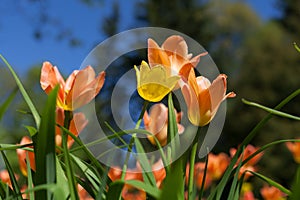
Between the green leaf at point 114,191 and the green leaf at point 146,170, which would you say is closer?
the green leaf at point 114,191

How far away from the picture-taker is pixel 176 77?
46 cm

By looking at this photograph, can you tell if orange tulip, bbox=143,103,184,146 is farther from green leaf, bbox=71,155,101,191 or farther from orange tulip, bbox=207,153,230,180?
orange tulip, bbox=207,153,230,180

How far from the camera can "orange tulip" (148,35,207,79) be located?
48 cm

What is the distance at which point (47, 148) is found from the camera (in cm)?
32

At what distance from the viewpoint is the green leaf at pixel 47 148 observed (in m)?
0.30

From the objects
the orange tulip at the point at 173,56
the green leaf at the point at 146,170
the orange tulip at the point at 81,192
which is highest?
the orange tulip at the point at 173,56

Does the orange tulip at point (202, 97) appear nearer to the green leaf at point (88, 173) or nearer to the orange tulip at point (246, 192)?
the green leaf at point (88, 173)

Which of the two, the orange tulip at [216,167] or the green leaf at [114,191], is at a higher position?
the green leaf at [114,191]

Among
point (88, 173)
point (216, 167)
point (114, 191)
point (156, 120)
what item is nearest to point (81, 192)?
point (156, 120)

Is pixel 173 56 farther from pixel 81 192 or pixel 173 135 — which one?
pixel 81 192

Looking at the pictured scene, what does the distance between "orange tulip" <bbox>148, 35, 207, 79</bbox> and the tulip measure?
0.04 feet

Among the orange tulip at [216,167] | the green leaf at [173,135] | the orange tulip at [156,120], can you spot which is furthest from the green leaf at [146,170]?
the orange tulip at [216,167]

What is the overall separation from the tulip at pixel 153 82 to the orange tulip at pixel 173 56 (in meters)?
0.01

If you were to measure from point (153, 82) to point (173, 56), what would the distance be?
0.04m
